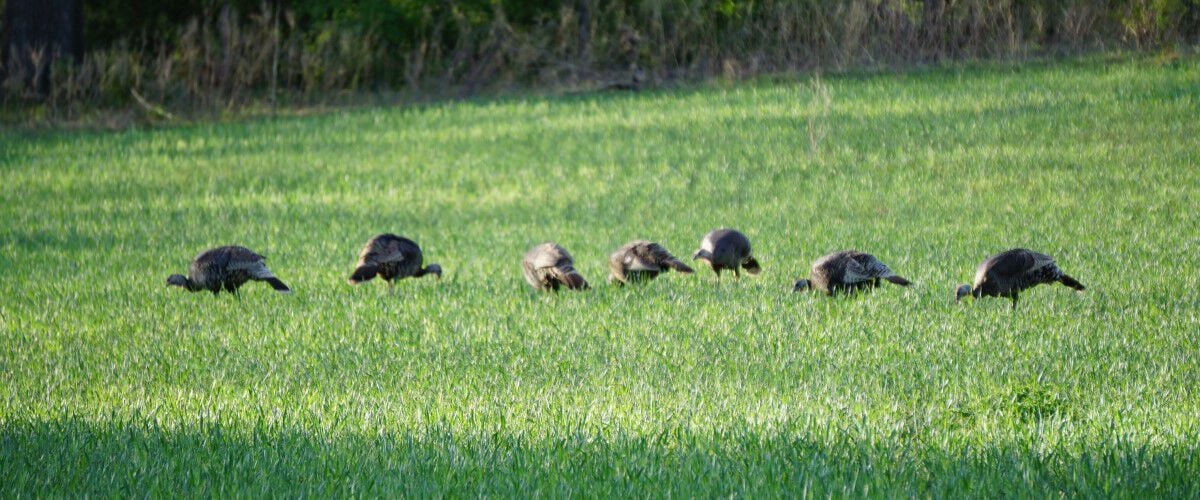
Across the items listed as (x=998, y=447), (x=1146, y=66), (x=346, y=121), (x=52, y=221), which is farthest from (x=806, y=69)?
(x=998, y=447)

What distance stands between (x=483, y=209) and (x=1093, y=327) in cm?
900

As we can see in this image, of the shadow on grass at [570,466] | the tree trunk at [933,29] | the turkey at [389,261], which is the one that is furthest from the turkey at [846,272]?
the tree trunk at [933,29]

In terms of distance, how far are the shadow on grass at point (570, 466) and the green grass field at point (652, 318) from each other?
0.02 metres

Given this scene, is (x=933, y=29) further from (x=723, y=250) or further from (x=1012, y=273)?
(x=1012, y=273)

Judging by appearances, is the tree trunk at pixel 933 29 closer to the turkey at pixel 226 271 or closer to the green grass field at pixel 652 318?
the green grass field at pixel 652 318

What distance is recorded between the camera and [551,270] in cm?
917

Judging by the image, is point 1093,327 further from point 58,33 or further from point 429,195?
point 58,33

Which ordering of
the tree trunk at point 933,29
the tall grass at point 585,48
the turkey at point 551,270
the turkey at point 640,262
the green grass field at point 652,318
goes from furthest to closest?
the tree trunk at point 933,29, the tall grass at point 585,48, the turkey at point 640,262, the turkey at point 551,270, the green grass field at point 652,318

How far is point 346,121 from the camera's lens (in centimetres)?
2183

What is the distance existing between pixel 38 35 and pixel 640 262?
63.4 feet

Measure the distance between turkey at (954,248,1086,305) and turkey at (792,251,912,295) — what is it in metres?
0.63

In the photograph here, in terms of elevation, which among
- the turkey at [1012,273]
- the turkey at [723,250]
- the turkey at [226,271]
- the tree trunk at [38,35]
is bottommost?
the tree trunk at [38,35]

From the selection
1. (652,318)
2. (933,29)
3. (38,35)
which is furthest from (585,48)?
(652,318)

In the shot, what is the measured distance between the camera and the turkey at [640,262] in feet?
30.2
